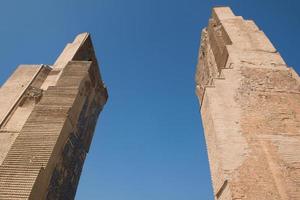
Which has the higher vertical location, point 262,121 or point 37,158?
point 262,121

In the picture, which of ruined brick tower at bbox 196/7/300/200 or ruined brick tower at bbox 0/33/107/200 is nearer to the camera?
ruined brick tower at bbox 196/7/300/200

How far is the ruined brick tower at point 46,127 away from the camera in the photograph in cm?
394

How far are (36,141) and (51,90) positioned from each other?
1.46 metres

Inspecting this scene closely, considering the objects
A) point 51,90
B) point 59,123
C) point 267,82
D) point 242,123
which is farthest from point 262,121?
point 51,90

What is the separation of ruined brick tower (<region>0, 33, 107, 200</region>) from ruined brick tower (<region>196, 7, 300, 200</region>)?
8.18ft

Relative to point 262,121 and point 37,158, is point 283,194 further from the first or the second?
point 37,158

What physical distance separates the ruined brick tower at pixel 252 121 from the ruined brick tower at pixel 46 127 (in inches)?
98.2

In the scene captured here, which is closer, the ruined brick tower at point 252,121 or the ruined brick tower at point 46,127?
the ruined brick tower at point 252,121

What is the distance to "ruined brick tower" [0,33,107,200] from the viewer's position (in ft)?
12.9

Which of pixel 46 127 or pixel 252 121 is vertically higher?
pixel 46 127

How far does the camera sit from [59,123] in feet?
15.6

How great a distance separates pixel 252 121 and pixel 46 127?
334 cm

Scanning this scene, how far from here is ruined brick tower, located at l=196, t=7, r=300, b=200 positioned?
3365 millimetres

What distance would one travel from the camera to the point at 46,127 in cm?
467
